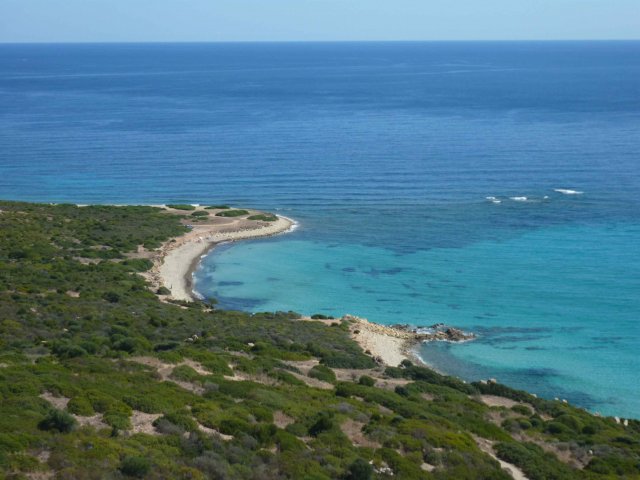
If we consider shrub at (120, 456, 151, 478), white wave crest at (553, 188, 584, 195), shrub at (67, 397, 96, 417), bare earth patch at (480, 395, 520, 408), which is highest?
shrub at (120, 456, 151, 478)

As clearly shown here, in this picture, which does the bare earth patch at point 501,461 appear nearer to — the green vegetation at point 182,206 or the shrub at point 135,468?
the shrub at point 135,468

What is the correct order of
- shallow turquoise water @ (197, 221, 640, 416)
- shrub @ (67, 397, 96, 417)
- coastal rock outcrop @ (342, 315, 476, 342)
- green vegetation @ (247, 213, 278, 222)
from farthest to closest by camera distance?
1. green vegetation @ (247, 213, 278, 222)
2. coastal rock outcrop @ (342, 315, 476, 342)
3. shallow turquoise water @ (197, 221, 640, 416)
4. shrub @ (67, 397, 96, 417)

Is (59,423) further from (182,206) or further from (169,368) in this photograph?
(182,206)

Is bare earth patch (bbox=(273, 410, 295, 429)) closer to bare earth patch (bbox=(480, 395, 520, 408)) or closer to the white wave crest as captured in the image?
bare earth patch (bbox=(480, 395, 520, 408))

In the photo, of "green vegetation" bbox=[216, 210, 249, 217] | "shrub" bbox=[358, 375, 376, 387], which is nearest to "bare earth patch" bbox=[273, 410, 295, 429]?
"shrub" bbox=[358, 375, 376, 387]

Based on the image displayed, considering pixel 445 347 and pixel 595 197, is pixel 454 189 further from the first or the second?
pixel 445 347

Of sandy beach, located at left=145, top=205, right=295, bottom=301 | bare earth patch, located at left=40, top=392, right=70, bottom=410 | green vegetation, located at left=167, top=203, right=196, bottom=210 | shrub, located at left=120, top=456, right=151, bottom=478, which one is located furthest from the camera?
green vegetation, located at left=167, top=203, right=196, bottom=210

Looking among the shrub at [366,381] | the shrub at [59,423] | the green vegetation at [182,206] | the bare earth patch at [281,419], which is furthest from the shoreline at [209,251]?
the shrub at [59,423]
